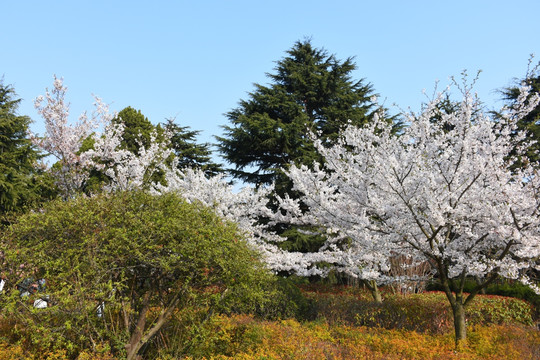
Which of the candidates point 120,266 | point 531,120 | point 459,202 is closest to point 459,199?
point 459,202

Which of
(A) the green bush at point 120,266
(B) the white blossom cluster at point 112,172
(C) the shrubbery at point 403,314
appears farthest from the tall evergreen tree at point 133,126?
(A) the green bush at point 120,266

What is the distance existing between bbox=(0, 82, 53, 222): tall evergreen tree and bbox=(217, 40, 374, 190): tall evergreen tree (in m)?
10.6

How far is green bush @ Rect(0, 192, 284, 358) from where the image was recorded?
576 cm

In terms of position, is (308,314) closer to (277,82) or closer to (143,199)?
(143,199)

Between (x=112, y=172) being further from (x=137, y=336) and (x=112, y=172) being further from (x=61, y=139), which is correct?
(x=137, y=336)

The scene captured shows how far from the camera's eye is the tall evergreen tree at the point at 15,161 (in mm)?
21641

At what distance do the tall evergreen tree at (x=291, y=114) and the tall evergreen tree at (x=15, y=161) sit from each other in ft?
34.7

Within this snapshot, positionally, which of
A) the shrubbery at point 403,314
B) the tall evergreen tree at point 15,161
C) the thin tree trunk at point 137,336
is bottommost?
the thin tree trunk at point 137,336

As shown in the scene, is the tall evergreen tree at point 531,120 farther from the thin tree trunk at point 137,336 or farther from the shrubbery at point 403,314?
the thin tree trunk at point 137,336

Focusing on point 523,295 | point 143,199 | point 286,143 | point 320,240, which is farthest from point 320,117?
point 143,199

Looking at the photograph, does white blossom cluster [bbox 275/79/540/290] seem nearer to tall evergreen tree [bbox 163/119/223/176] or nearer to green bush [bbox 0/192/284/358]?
green bush [bbox 0/192/284/358]

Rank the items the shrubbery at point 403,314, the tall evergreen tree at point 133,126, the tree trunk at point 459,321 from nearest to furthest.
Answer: the tree trunk at point 459,321, the shrubbery at point 403,314, the tall evergreen tree at point 133,126

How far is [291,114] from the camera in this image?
20.1 m

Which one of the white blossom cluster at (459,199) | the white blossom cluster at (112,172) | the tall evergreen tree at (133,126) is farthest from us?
the tall evergreen tree at (133,126)
